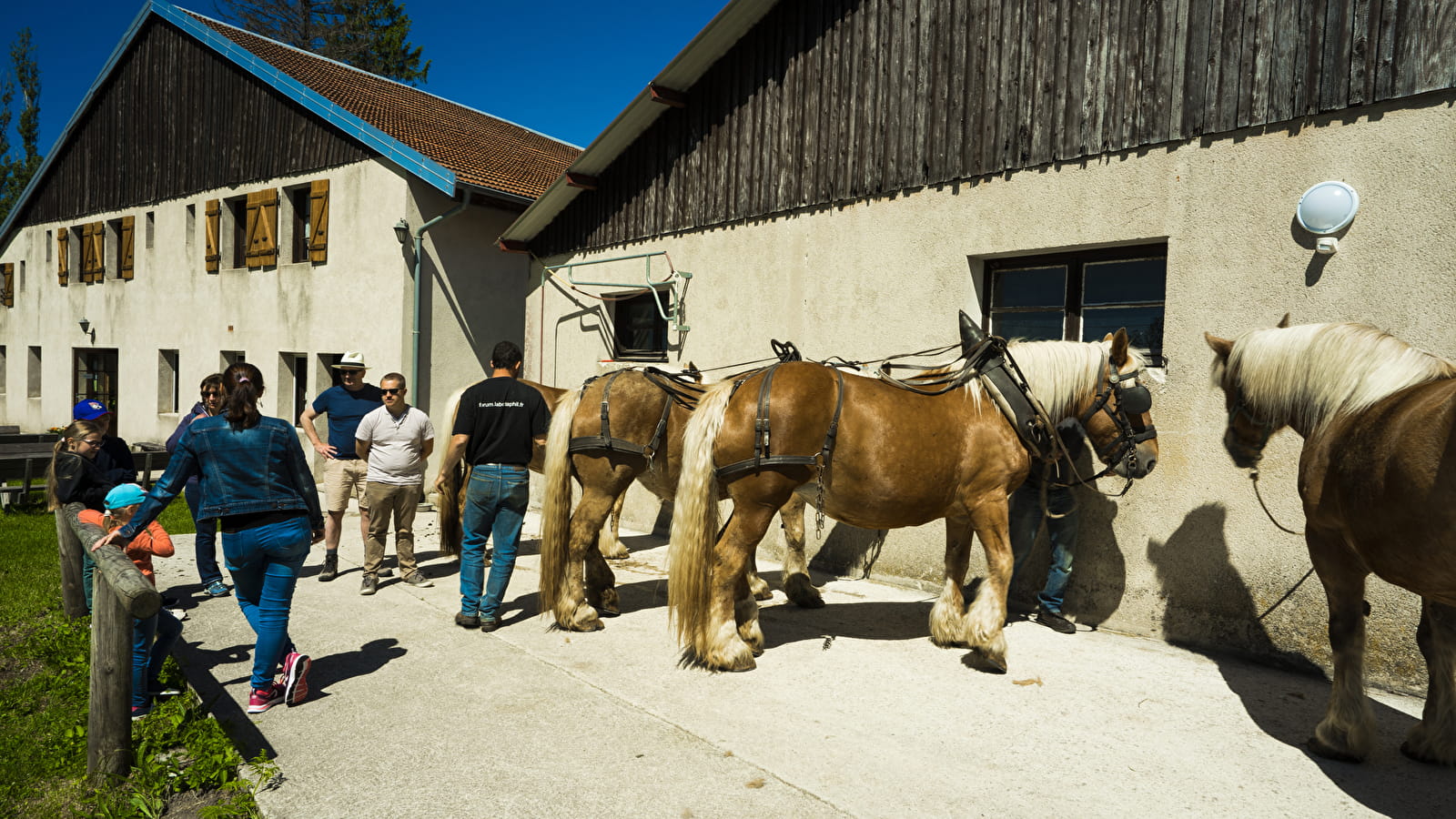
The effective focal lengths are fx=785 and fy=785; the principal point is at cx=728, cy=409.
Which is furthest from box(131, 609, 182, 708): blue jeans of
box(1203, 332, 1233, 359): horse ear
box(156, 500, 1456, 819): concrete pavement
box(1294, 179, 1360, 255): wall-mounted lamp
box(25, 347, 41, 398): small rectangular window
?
box(25, 347, 41, 398): small rectangular window

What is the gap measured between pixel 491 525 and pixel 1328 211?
535 cm

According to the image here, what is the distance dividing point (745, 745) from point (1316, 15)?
5.16 meters

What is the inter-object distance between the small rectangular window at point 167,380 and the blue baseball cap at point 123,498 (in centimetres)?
1344

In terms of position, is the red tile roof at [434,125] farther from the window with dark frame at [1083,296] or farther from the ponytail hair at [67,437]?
the window with dark frame at [1083,296]

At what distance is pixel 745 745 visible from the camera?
346 centimetres

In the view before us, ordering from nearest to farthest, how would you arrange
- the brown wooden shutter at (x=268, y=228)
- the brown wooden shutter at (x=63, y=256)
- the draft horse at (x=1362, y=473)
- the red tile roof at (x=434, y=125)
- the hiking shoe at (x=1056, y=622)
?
the draft horse at (x=1362, y=473), the hiking shoe at (x=1056, y=622), the red tile roof at (x=434, y=125), the brown wooden shutter at (x=268, y=228), the brown wooden shutter at (x=63, y=256)

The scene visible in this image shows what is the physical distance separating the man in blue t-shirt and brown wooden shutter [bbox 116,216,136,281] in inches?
473

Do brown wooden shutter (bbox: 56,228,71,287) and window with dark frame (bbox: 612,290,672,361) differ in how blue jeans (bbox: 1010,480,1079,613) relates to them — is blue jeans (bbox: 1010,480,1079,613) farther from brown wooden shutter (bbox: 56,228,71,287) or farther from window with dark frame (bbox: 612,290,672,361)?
brown wooden shutter (bbox: 56,228,71,287)

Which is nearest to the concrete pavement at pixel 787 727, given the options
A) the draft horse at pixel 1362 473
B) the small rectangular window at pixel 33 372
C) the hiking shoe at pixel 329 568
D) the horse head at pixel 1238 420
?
the draft horse at pixel 1362 473

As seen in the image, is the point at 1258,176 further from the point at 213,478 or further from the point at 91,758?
the point at 91,758

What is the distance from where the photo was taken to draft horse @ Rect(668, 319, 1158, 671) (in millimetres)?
4383

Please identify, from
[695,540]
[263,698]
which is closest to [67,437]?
[263,698]

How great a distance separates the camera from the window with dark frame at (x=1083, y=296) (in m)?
5.44

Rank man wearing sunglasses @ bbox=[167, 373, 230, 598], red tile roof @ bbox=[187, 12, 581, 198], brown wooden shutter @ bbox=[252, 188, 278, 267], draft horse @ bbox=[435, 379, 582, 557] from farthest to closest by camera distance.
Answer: brown wooden shutter @ bbox=[252, 188, 278, 267]
red tile roof @ bbox=[187, 12, 581, 198]
draft horse @ bbox=[435, 379, 582, 557]
man wearing sunglasses @ bbox=[167, 373, 230, 598]
